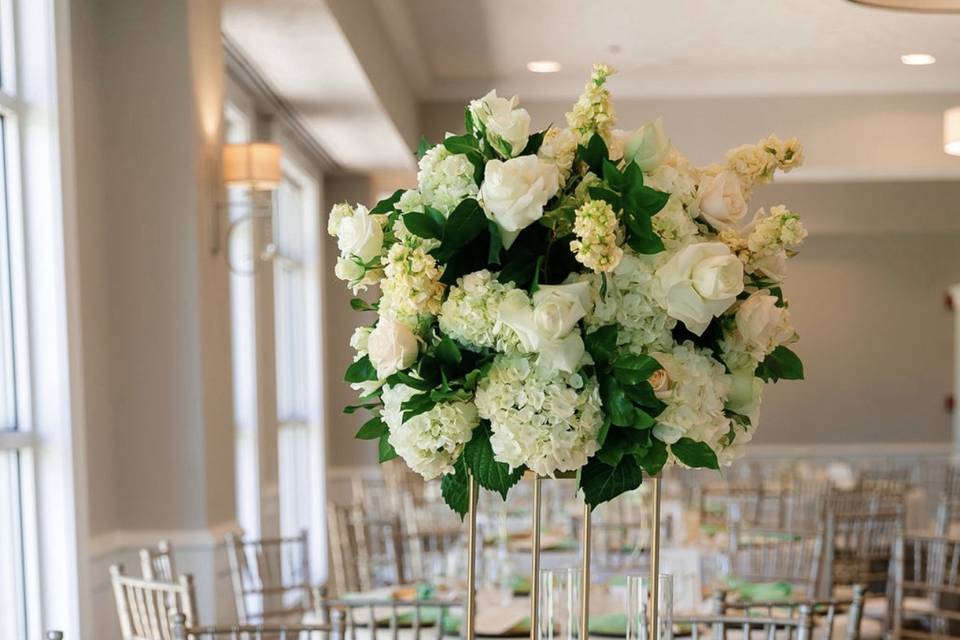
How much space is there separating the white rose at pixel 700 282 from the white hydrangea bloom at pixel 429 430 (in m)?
0.27

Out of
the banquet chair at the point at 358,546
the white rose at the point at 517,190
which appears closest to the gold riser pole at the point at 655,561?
the white rose at the point at 517,190

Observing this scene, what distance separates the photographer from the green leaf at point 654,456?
56.9 inches

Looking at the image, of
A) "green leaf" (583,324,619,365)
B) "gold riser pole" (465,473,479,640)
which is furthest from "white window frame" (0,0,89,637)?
"green leaf" (583,324,619,365)

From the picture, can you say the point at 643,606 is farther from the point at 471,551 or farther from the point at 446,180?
the point at 446,180

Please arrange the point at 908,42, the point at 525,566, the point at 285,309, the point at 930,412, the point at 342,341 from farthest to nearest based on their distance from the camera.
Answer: the point at 930,412 → the point at 342,341 → the point at 285,309 → the point at 908,42 → the point at 525,566

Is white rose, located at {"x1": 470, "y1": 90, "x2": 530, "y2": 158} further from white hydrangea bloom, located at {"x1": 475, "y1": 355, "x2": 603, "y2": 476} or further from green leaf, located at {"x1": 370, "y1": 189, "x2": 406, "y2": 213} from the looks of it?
white hydrangea bloom, located at {"x1": 475, "y1": 355, "x2": 603, "y2": 476}

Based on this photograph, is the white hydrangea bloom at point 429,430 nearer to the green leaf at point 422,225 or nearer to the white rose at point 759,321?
the green leaf at point 422,225

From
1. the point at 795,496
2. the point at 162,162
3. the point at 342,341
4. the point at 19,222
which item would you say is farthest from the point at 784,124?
the point at 19,222

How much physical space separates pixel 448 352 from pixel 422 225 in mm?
148

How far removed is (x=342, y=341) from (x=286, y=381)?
101 centimetres

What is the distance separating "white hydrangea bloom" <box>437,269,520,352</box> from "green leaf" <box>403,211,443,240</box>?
6 centimetres

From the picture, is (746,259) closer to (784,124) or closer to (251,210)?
(251,210)

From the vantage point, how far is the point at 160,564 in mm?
3738

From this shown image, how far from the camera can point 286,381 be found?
830 cm
